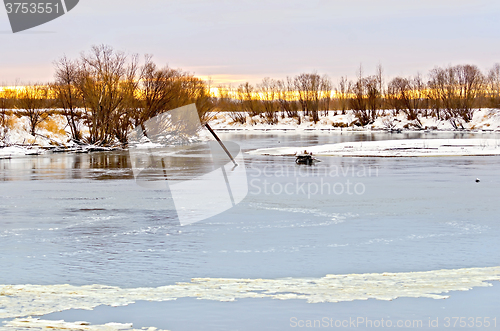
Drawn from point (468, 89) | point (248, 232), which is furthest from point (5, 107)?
point (468, 89)

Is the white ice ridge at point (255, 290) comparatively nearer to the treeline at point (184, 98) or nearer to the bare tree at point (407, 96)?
the treeline at point (184, 98)

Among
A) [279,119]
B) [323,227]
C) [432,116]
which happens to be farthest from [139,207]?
[279,119]

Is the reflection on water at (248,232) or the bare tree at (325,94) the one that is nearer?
the reflection on water at (248,232)

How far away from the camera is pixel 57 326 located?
18.0 ft

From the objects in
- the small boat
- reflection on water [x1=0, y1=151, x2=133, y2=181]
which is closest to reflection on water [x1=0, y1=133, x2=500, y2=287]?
reflection on water [x1=0, y1=151, x2=133, y2=181]

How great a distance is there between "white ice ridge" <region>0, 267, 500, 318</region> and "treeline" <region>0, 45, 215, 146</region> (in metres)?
33.0

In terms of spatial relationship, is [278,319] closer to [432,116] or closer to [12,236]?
[12,236]

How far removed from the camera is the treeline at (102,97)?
3972 centimetres

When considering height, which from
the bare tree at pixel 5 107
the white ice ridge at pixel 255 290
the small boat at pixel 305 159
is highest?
the bare tree at pixel 5 107

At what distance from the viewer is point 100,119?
39.2 m

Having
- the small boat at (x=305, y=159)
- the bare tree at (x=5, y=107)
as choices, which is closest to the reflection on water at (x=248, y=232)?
the small boat at (x=305, y=159)

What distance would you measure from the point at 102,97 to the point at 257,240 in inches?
1280

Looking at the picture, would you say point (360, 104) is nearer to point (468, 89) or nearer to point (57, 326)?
point (468, 89)

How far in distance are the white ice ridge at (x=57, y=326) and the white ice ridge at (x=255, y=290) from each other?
285 millimetres
